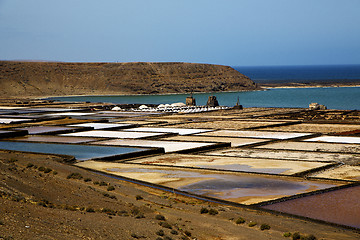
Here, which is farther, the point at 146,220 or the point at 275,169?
the point at 275,169

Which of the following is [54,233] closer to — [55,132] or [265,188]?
[265,188]

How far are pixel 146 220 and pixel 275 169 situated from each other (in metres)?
10.7

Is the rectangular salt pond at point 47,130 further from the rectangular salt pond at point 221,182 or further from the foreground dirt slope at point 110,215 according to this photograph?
the foreground dirt slope at point 110,215

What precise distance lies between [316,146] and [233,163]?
7665 mm

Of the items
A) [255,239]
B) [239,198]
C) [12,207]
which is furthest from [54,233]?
[239,198]

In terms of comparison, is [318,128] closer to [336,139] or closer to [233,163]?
[336,139]

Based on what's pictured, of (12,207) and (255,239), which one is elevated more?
(12,207)

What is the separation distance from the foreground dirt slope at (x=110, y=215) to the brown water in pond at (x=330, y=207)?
A: 3.12 feet

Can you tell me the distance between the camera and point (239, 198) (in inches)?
718

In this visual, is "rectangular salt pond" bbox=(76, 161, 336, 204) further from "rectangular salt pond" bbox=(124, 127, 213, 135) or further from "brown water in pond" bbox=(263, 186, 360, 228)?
"rectangular salt pond" bbox=(124, 127, 213, 135)

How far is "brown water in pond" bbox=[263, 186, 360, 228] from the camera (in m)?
15.7

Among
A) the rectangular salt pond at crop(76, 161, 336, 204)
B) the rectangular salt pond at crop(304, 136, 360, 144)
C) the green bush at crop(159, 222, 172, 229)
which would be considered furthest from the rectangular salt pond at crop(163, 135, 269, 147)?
the green bush at crop(159, 222, 172, 229)

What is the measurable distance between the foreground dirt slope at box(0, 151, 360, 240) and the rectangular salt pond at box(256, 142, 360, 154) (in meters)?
12.8

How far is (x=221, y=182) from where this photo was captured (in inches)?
823
